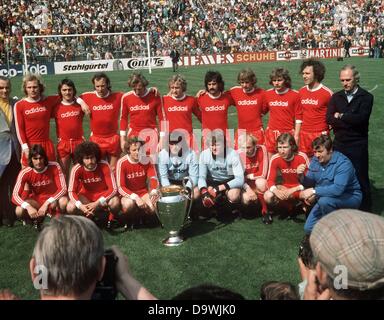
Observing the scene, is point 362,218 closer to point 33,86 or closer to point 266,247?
point 266,247

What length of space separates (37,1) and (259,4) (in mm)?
19263

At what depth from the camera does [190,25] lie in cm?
3684

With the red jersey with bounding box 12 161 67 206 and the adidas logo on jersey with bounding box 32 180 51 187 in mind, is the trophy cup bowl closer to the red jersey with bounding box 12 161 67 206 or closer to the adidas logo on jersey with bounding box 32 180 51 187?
the red jersey with bounding box 12 161 67 206

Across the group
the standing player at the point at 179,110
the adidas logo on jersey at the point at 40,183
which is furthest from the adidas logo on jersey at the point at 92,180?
the standing player at the point at 179,110

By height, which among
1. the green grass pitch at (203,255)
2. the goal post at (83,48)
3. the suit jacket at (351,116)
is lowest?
the green grass pitch at (203,255)

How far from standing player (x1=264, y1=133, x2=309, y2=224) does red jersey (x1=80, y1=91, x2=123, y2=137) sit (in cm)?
225

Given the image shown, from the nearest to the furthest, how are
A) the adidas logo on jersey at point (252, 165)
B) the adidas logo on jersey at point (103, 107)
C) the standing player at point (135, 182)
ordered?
the standing player at point (135, 182)
the adidas logo on jersey at point (252, 165)
the adidas logo on jersey at point (103, 107)

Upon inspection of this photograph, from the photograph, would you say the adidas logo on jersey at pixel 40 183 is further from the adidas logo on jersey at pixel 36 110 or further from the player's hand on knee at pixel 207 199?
the player's hand on knee at pixel 207 199

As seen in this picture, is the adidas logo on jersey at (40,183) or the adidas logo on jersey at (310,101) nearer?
the adidas logo on jersey at (40,183)

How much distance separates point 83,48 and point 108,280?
2569 cm

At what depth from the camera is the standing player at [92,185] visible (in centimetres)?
552

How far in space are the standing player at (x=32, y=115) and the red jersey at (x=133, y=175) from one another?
3.58ft

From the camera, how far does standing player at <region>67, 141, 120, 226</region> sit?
5.52m

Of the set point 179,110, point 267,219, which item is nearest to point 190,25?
point 179,110
